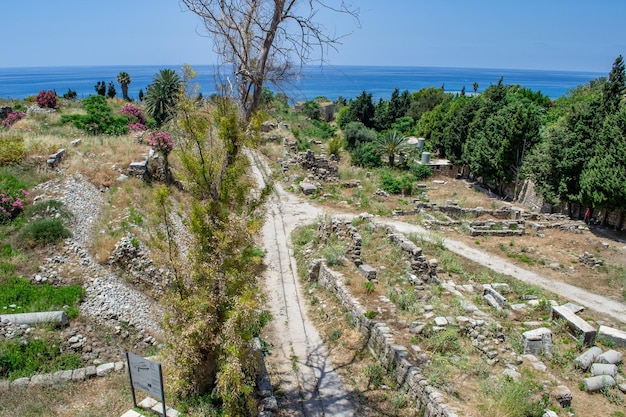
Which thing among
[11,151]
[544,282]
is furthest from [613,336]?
[11,151]

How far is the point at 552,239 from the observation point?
21344 millimetres

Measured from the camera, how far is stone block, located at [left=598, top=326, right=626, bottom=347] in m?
11.2

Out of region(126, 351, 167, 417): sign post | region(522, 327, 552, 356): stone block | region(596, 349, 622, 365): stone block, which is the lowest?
region(596, 349, 622, 365): stone block

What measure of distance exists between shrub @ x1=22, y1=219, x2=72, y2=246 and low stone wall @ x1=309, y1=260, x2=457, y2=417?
848 centimetres

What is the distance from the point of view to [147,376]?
23.9 feet

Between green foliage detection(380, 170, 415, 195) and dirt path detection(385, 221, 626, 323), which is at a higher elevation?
green foliage detection(380, 170, 415, 195)

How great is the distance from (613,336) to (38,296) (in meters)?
14.9

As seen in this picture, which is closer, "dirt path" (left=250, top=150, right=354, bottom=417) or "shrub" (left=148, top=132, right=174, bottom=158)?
"dirt path" (left=250, top=150, right=354, bottom=417)

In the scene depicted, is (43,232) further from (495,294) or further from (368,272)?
(495,294)

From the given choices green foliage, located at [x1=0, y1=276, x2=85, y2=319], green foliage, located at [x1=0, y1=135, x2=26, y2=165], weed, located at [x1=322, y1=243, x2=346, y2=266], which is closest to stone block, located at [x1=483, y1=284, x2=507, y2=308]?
weed, located at [x1=322, y1=243, x2=346, y2=266]

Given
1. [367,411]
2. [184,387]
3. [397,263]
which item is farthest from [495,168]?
[184,387]

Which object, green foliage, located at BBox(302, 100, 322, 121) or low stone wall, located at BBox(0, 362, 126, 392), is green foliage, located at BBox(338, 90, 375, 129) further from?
low stone wall, located at BBox(0, 362, 126, 392)

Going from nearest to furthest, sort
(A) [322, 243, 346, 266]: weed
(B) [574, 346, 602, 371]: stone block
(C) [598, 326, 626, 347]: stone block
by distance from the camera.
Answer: (B) [574, 346, 602, 371]: stone block
(C) [598, 326, 626, 347]: stone block
(A) [322, 243, 346, 266]: weed

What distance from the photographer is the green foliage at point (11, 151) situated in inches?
615
